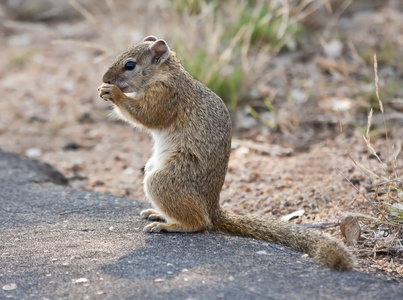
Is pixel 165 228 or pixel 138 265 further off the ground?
pixel 165 228

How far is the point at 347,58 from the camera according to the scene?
914 cm

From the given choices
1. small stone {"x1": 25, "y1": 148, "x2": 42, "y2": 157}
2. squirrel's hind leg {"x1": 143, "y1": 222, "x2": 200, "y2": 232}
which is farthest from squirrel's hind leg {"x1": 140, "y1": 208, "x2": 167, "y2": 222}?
small stone {"x1": 25, "y1": 148, "x2": 42, "y2": 157}

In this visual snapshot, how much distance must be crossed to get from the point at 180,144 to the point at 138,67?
2.72 ft

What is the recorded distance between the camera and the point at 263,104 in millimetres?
8258

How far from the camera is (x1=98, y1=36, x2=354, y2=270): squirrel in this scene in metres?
4.55

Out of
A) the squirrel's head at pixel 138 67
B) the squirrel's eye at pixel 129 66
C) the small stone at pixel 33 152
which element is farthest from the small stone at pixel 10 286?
the small stone at pixel 33 152

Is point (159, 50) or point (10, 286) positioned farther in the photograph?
point (159, 50)

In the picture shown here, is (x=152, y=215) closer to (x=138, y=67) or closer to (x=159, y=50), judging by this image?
(x=138, y=67)

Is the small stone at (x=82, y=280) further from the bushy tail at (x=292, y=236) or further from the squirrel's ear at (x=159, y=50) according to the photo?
the squirrel's ear at (x=159, y=50)

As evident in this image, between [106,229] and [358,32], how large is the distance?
6604 millimetres

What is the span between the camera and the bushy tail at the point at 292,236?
383cm

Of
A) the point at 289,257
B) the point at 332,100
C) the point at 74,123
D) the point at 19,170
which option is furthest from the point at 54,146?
the point at 289,257

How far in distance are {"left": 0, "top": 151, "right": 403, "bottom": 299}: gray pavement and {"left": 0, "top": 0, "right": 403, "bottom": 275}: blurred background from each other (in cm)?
76

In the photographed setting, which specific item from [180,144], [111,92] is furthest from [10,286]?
[111,92]
